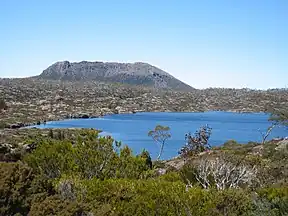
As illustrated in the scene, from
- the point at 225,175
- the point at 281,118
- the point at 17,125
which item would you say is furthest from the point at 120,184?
the point at 17,125

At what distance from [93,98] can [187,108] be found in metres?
45.1

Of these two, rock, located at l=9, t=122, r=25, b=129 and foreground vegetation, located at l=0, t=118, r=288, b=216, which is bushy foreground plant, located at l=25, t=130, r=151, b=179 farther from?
rock, located at l=9, t=122, r=25, b=129

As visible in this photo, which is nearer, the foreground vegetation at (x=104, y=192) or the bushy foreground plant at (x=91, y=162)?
the foreground vegetation at (x=104, y=192)

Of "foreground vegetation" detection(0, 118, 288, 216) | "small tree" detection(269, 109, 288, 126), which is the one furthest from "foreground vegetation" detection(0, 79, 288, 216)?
"small tree" detection(269, 109, 288, 126)

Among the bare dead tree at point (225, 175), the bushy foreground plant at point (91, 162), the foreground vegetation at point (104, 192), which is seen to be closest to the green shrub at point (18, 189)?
the foreground vegetation at point (104, 192)

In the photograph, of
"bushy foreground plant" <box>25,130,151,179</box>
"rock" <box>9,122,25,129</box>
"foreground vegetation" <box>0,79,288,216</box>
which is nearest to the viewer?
"foreground vegetation" <box>0,79,288,216</box>

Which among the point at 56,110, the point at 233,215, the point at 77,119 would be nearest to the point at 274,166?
the point at 233,215

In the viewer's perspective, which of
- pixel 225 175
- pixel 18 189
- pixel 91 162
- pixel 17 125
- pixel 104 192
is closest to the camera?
pixel 18 189

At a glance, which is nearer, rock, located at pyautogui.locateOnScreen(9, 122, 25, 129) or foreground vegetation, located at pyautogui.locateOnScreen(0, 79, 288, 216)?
foreground vegetation, located at pyautogui.locateOnScreen(0, 79, 288, 216)

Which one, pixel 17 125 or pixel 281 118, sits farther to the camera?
pixel 17 125

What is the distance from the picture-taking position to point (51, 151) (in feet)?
73.5

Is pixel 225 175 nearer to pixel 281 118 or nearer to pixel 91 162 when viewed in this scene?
pixel 91 162

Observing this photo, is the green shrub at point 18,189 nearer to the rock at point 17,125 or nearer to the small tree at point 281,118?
the small tree at point 281,118

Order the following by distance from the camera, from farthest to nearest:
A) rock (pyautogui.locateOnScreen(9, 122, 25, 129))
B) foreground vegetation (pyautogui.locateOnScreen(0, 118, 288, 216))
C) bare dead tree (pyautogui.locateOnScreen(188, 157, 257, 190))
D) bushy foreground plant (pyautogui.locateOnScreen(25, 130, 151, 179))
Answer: rock (pyautogui.locateOnScreen(9, 122, 25, 129)) < bare dead tree (pyautogui.locateOnScreen(188, 157, 257, 190)) < bushy foreground plant (pyautogui.locateOnScreen(25, 130, 151, 179)) < foreground vegetation (pyautogui.locateOnScreen(0, 118, 288, 216))
